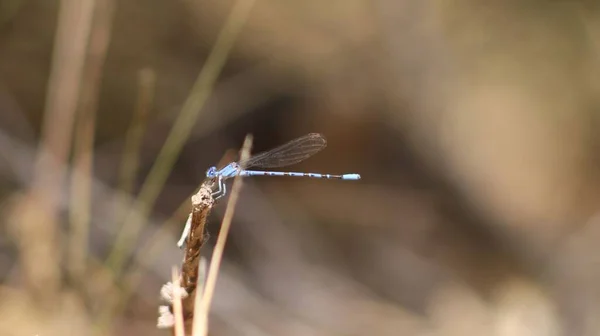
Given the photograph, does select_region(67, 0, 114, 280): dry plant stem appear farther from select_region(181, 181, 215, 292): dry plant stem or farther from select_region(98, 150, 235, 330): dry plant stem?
select_region(181, 181, 215, 292): dry plant stem

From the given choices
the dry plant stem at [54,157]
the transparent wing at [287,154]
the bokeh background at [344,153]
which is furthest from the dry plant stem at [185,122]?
the transparent wing at [287,154]

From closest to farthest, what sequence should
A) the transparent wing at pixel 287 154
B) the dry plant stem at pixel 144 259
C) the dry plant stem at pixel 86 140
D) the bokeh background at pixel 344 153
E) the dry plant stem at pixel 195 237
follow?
the dry plant stem at pixel 195 237 → the transparent wing at pixel 287 154 → the dry plant stem at pixel 144 259 → the dry plant stem at pixel 86 140 → the bokeh background at pixel 344 153

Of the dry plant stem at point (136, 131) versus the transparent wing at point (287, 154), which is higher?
the dry plant stem at point (136, 131)

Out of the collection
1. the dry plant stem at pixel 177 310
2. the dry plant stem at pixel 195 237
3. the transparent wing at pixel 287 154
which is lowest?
the dry plant stem at pixel 177 310

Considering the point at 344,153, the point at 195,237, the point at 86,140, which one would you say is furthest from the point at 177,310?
the point at 344,153

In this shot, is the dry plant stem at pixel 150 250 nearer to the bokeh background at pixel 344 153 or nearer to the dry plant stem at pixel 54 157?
the bokeh background at pixel 344 153

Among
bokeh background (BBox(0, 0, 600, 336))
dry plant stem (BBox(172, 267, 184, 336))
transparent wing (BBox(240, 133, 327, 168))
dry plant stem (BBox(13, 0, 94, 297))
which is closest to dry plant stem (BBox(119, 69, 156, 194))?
bokeh background (BBox(0, 0, 600, 336))

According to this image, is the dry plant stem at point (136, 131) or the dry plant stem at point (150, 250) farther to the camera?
the dry plant stem at point (136, 131)

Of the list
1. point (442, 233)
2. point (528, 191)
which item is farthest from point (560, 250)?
point (442, 233)
